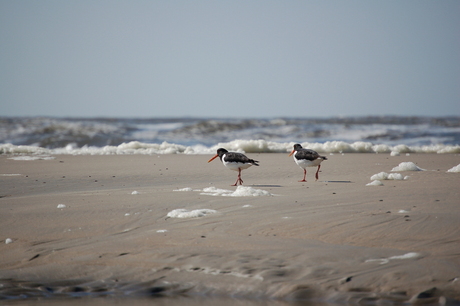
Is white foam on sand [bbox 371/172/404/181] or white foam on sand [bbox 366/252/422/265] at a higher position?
white foam on sand [bbox 371/172/404/181]

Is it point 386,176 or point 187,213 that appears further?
point 386,176

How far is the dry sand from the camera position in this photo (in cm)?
391

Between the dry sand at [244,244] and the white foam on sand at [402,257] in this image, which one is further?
the white foam on sand at [402,257]

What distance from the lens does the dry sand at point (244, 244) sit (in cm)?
391

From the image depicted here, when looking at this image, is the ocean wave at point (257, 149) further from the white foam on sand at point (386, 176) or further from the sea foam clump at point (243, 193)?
the sea foam clump at point (243, 193)

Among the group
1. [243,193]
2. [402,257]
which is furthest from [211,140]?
[402,257]

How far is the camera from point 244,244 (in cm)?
463

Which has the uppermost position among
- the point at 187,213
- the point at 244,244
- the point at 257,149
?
the point at 257,149

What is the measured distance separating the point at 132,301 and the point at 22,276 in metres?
1.15

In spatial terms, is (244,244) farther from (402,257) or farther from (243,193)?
(243,193)

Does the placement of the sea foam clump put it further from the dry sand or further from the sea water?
the sea water

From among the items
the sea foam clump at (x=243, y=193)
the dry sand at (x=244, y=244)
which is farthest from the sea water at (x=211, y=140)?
the dry sand at (x=244, y=244)

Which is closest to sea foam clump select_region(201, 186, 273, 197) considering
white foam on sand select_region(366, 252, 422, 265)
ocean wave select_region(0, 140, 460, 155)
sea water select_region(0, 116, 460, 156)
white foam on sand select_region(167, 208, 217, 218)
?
white foam on sand select_region(167, 208, 217, 218)

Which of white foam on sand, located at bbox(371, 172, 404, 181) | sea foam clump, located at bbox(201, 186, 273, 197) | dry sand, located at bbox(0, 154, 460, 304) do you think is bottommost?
dry sand, located at bbox(0, 154, 460, 304)
